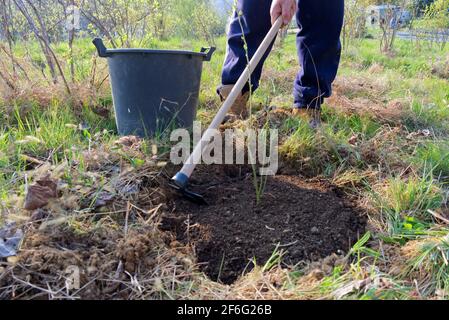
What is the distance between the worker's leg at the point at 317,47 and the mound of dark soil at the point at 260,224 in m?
0.77

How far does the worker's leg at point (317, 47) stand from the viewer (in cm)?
213

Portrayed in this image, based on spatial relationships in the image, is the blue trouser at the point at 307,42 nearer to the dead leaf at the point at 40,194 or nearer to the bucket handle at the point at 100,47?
the bucket handle at the point at 100,47

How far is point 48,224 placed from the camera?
3.80 ft

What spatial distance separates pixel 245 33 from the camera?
2307mm

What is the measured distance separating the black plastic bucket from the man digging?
325mm

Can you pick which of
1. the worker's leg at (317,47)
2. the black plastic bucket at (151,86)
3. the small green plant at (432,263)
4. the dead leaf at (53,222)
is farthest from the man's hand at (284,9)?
the dead leaf at (53,222)

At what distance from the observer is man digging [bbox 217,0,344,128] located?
215 centimetres

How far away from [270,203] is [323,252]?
13.2 inches

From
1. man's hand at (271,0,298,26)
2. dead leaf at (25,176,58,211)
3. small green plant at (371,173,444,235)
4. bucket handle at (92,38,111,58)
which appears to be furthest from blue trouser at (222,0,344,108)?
dead leaf at (25,176,58,211)

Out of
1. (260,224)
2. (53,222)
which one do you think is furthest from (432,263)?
(53,222)

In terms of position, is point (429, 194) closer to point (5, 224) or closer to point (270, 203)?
point (270, 203)

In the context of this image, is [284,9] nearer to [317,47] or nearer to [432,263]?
[317,47]

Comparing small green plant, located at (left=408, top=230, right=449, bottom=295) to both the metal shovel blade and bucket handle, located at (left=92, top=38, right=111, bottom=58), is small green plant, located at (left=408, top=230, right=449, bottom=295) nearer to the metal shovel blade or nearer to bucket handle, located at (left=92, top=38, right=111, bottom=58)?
the metal shovel blade

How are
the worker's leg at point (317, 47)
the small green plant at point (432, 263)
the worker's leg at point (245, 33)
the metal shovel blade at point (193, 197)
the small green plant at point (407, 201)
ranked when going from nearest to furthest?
the small green plant at point (432, 263) < the small green plant at point (407, 201) < the metal shovel blade at point (193, 197) < the worker's leg at point (317, 47) < the worker's leg at point (245, 33)
